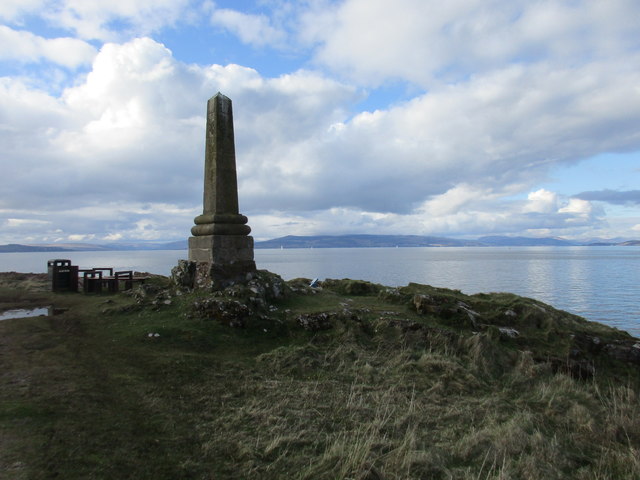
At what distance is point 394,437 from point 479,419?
1801 mm

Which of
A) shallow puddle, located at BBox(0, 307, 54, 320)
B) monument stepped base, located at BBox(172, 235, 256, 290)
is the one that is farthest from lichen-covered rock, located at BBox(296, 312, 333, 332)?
shallow puddle, located at BBox(0, 307, 54, 320)

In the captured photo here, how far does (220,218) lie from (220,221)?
10cm

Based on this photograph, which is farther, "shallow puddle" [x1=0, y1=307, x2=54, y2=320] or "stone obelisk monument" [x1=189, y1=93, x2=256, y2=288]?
"stone obelisk monument" [x1=189, y1=93, x2=256, y2=288]

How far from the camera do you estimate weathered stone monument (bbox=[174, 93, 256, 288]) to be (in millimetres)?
12898

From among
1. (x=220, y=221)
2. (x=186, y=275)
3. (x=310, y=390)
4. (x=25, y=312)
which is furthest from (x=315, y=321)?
(x=25, y=312)

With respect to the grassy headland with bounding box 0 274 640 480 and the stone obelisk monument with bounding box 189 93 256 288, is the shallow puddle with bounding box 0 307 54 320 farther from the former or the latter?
the stone obelisk monument with bounding box 189 93 256 288

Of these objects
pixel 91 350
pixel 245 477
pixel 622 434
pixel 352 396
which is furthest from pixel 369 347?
pixel 91 350

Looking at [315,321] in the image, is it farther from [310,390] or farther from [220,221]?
[220,221]

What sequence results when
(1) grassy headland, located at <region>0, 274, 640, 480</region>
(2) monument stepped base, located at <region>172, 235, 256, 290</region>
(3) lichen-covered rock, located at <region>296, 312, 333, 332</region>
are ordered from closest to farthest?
(1) grassy headland, located at <region>0, 274, 640, 480</region>
(3) lichen-covered rock, located at <region>296, 312, 333, 332</region>
(2) monument stepped base, located at <region>172, 235, 256, 290</region>

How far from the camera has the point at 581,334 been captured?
11.8 m

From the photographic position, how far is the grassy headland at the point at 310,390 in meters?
4.88

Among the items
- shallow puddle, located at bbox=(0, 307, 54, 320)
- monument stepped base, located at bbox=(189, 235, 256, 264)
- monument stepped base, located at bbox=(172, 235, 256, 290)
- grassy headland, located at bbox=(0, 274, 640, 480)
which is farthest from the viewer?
monument stepped base, located at bbox=(189, 235, 256, 264)

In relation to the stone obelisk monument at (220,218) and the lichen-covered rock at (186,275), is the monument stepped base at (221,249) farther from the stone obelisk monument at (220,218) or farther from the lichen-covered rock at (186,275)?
the lichen-covered rock at (186,275)

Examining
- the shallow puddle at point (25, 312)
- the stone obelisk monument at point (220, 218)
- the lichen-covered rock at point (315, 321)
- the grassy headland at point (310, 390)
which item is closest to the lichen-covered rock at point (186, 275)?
the stone obelisk monument at point (220, 218)
